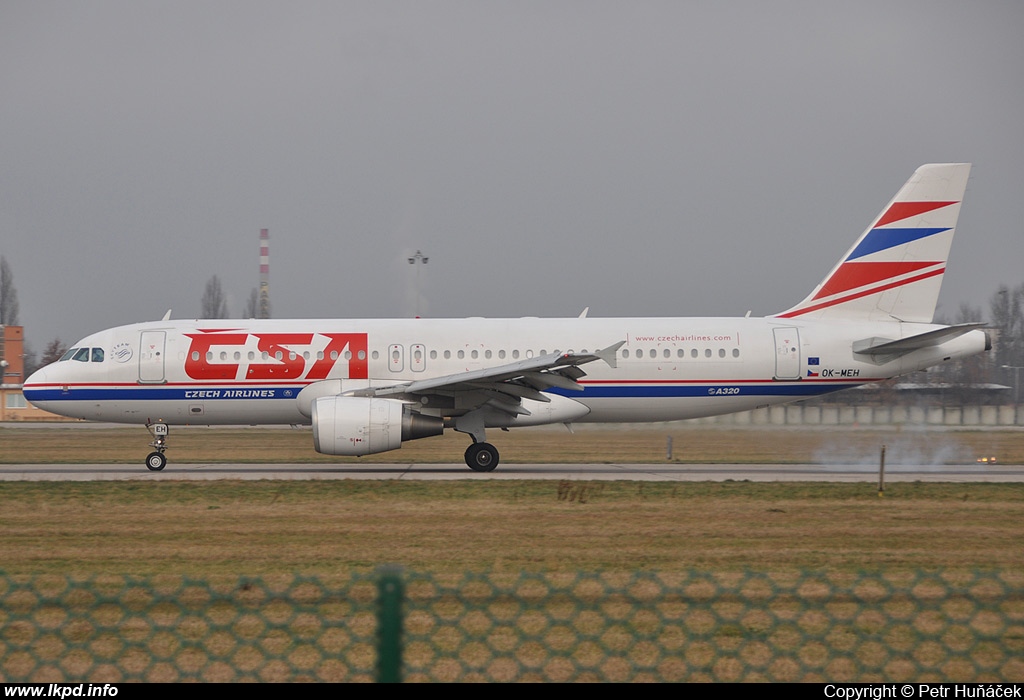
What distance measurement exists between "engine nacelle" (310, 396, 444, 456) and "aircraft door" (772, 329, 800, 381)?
8897 millimetres

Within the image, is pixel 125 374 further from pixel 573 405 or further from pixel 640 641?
pixel 640 641

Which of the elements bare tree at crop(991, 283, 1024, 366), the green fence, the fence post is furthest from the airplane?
bare tree at crop(991, 283, 1024, 366)

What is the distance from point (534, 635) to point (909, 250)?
67.4 feet

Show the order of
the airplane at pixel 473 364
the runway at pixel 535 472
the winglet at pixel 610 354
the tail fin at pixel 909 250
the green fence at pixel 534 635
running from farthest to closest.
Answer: the tail fin at pixel 909 250 → the airplane at pixel 473 364 → the runway at pixel 535 472 → the winglet at pixel 610 354 → the green fence at pixel 534 635

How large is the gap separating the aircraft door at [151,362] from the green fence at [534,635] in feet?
48.0

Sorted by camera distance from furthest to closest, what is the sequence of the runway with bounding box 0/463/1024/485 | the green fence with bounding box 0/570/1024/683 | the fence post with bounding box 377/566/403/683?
the runway with bounding box 0/463/1024/485
the green fence with bounding box 0/570/1024/683
the fence post with bounding box 377/566/403/683

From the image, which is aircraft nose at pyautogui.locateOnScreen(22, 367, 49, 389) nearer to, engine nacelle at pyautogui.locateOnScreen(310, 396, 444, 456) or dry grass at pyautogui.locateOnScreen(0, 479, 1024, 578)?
dry grass at pyautogui.locateOnScreen(0, 479, 1024, 578)

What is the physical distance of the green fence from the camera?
677 cm

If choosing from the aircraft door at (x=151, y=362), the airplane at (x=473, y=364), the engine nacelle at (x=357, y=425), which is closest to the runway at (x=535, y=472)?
the engine nacelle at (x=357, y=425)

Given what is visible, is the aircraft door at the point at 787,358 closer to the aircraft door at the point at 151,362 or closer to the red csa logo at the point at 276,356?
the red csa logo at the point at 276,356

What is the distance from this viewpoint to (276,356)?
24.1m

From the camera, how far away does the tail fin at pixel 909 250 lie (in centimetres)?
2539

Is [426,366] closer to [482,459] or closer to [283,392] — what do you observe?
[482,459]

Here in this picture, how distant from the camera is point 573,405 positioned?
23.8m
